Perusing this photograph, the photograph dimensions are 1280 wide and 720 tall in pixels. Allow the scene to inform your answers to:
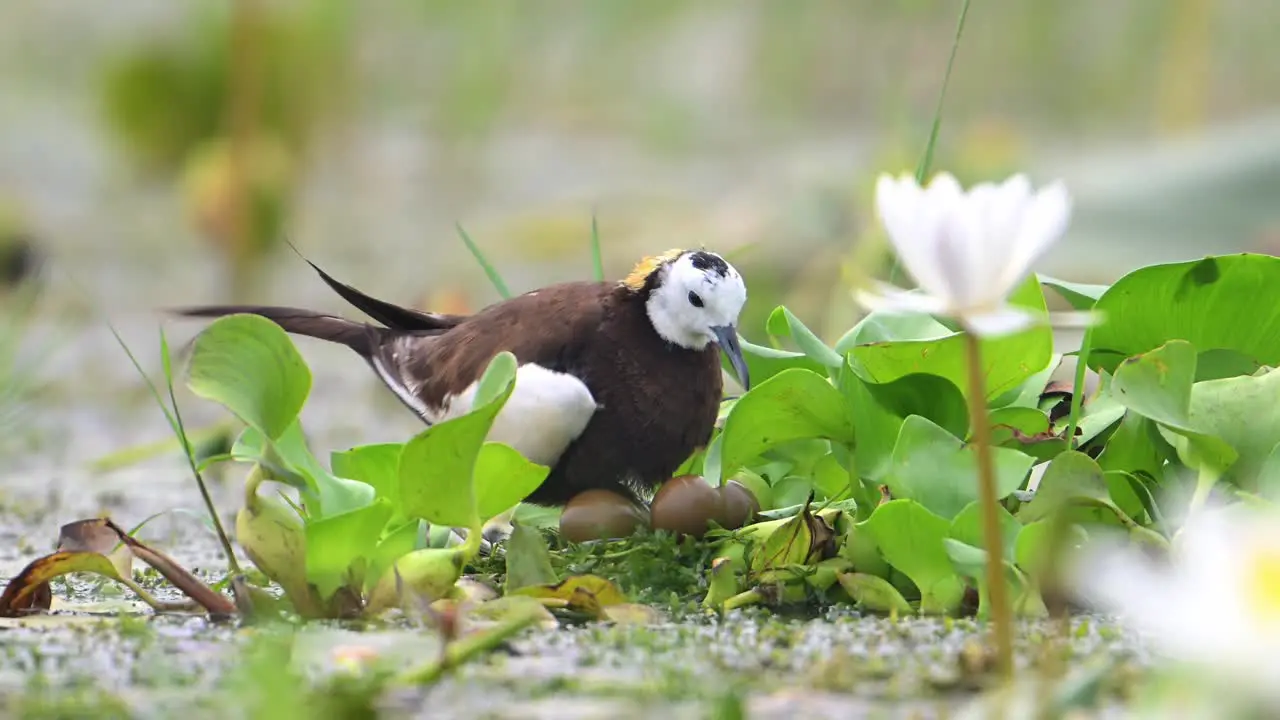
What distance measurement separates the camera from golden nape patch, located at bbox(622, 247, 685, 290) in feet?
9.37

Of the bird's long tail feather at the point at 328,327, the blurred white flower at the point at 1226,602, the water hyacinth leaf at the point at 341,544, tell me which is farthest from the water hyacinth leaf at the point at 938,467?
the bird's long tail feather at the point at 328,327

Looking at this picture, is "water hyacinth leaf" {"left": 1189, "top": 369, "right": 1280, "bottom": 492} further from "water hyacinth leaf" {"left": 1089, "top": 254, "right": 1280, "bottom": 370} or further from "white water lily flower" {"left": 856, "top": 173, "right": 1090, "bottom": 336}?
"white water lily flower" {"left": 856, "top": 173, "right": 1090, "bottom": 336}

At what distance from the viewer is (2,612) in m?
2.11

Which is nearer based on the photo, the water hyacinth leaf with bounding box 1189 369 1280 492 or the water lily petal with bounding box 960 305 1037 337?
the water lily petal with bounding box 960 305 1037 337

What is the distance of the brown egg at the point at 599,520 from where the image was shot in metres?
2.42

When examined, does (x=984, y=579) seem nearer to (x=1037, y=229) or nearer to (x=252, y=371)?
(x=1037, y=229)

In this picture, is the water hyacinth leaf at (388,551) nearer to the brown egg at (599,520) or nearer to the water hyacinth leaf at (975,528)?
the brown egg at (599,520)

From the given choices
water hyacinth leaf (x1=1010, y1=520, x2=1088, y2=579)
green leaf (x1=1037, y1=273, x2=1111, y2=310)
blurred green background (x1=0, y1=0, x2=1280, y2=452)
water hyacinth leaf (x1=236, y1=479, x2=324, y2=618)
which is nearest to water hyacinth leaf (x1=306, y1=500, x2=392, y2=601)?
water hyacinth leaf (x1=236, y1=479, x2=324, y2=618)

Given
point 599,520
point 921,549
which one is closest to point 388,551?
point 599,520

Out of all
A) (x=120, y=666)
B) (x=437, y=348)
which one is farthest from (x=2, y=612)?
(x=437, y=348)

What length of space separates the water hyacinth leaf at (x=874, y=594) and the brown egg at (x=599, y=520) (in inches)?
15.4

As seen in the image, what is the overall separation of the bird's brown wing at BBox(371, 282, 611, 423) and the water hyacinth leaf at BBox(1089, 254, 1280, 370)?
0.81 m

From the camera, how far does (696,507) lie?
2.32 metres

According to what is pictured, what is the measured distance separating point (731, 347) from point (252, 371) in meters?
0.88
